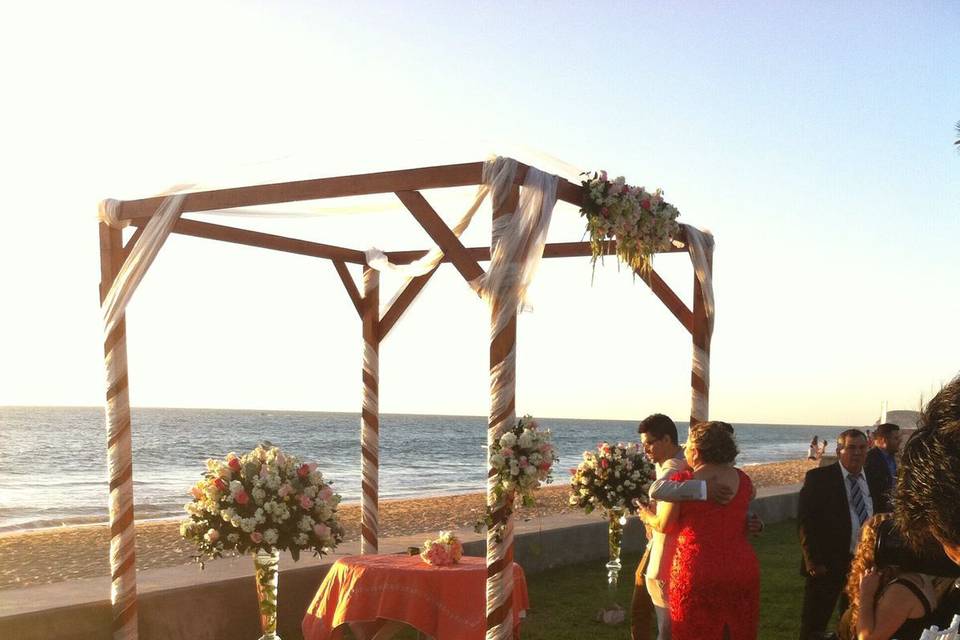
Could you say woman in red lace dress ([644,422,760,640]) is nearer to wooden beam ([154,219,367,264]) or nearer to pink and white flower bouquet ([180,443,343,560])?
pink and white flower bouquet ([180,443,343,560])

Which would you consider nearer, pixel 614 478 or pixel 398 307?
pixel 614 478

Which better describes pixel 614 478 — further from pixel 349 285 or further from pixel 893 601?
pixel 893 601

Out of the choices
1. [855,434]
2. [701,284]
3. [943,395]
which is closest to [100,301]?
[701,284]

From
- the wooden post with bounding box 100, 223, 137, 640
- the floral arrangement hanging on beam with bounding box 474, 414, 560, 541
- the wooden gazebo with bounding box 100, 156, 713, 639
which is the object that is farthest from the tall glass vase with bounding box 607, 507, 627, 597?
the wooden post with bounding box 100, 223, 137, 640

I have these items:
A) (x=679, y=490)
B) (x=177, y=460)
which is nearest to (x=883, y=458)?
(x=679, y=490)

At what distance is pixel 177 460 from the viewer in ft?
163

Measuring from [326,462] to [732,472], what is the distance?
47.9 metres

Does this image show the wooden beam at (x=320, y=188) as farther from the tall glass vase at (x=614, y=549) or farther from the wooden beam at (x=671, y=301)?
the tall glass vase at (x=614, y=549)

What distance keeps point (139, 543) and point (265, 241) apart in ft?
29.0

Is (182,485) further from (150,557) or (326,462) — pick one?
(150,557)

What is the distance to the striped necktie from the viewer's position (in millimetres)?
6621

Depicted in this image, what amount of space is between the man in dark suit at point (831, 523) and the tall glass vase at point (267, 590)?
3540 mm

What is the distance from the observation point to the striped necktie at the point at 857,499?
662 cm

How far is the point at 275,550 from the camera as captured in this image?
7008mm
